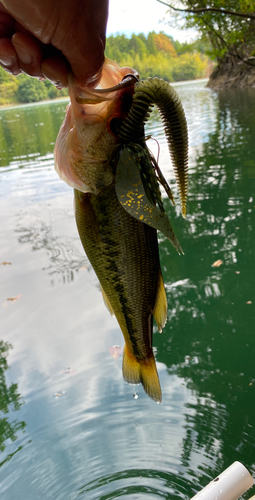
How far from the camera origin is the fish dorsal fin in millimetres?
1396

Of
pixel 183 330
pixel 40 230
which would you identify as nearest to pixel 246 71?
pixel 40 230

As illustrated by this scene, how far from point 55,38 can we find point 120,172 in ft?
1.54

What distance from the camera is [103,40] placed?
4.04ft

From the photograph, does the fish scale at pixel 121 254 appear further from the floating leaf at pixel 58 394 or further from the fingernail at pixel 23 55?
the floating leaf at pixel 58 394

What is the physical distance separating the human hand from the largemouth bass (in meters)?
0.08

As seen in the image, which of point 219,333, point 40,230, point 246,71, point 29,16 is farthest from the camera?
point 246,71

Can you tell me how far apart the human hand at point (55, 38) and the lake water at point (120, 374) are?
7.85ft

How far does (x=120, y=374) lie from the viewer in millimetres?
3449

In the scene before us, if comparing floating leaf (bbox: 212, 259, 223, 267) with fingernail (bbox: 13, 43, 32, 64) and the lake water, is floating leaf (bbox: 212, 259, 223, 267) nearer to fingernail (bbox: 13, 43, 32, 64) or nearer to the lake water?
the lake water

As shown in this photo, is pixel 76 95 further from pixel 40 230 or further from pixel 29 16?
pixel 40 230

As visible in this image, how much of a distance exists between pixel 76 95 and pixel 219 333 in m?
2.98

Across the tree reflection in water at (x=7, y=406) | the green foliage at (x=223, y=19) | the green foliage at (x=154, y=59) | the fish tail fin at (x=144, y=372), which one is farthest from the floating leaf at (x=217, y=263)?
the green foliage at (x=154, y=59)

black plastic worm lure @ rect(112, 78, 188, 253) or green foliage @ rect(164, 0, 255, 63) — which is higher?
green foliage @ rect(164, 0, 255, 63)

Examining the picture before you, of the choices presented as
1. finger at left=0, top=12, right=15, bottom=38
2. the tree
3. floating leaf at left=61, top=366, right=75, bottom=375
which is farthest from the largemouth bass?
the tree
